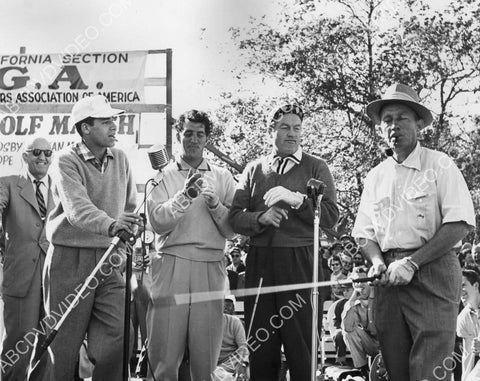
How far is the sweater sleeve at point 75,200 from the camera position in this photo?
610 cm

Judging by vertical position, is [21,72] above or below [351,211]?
above

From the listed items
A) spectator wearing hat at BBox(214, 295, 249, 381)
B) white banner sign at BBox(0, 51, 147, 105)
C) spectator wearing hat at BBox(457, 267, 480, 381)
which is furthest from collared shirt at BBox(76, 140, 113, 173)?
white banner sign at BBox(0, 51, 147, 105)

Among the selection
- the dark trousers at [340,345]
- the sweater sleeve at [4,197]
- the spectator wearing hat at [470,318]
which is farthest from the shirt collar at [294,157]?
the dark trousers at [340,345]

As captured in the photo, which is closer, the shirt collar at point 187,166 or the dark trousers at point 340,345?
the shirt collar at point 187,166

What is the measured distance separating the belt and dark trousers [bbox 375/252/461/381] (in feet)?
0.45

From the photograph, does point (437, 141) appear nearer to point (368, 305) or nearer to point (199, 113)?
point (368, 305)

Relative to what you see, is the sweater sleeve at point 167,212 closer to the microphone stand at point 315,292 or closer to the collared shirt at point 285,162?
the collared shirt at point 285,162

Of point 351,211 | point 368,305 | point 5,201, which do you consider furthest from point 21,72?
point 351,211

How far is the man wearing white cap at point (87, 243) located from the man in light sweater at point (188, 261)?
0.37m

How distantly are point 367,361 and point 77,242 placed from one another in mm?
4905

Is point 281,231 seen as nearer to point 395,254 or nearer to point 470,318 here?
point 395,254

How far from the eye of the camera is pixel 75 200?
624 cm

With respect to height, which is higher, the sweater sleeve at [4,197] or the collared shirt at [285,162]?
the collared shirt at [285,162]

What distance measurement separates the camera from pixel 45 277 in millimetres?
6523
